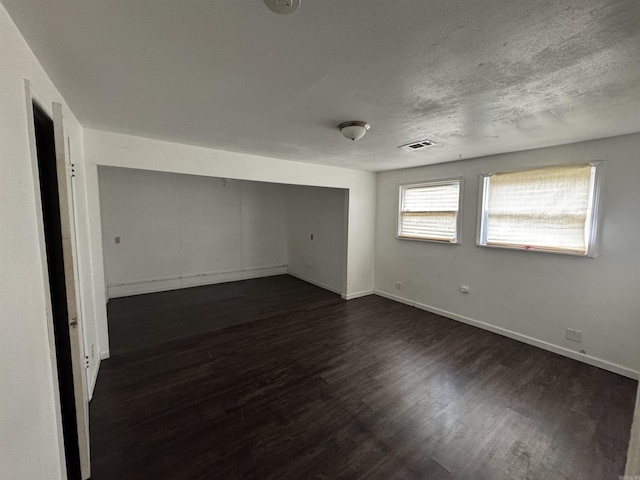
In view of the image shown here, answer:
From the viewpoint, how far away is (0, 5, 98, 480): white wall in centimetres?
90

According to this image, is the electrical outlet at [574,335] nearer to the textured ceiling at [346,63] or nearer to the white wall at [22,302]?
the textured ceiling at [346,63]

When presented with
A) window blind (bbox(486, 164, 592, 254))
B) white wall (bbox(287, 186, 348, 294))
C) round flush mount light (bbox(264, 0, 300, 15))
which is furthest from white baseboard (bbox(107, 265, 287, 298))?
round flush mount light (bbox(264, 0, 300, 15))

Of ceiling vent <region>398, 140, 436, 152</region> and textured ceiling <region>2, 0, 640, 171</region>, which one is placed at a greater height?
A: ceiling vent <region>398, 140, 436, 152</region>

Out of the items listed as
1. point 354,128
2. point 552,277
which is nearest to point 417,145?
point 354,128

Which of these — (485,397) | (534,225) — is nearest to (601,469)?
(485,397)

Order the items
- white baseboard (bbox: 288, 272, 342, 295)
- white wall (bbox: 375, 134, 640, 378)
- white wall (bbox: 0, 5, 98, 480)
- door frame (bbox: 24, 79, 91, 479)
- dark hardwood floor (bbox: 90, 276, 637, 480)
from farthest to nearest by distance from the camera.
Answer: white baseboard (bbox: 288, 272, 342, 295) < white wall (bbox: 375, 134, 640, 378) < dark hardwood floor (bbox: 90, 276, 637, 480) < door frame (bbox: 24, 79, 91, 479) < white wall (bbox: 0, 5, 98, 480)

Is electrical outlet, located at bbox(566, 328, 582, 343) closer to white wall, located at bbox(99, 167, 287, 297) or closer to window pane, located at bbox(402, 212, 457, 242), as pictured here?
window pane, located at bbox(402, 212, 457, 242)

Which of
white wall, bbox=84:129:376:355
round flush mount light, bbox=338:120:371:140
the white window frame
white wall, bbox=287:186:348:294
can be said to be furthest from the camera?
white wall, bbox=287:186:348:294

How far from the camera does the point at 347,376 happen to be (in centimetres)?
262

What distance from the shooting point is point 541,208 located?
3115 mm

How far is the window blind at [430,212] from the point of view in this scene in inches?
158

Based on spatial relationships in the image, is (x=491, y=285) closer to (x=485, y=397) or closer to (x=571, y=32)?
(x=485, y=397)

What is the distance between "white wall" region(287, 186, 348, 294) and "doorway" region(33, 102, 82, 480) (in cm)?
387

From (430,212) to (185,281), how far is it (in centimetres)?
503
